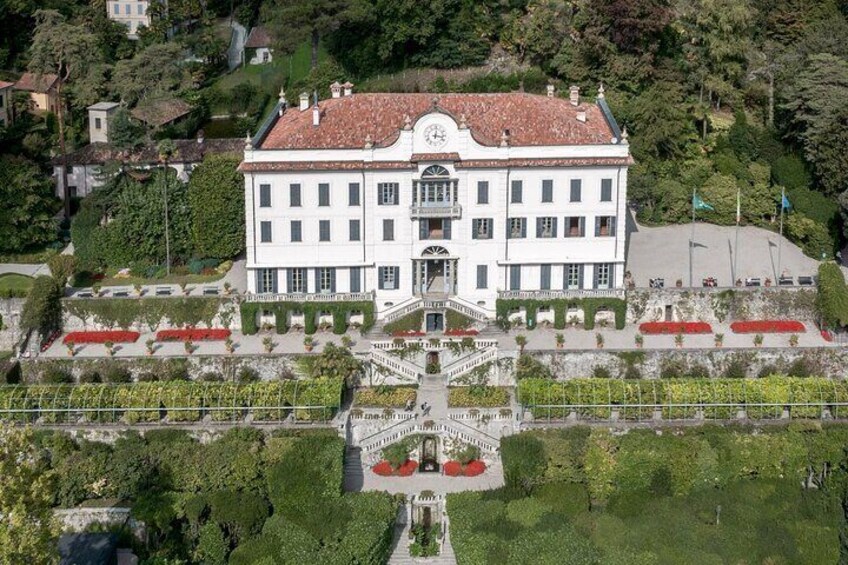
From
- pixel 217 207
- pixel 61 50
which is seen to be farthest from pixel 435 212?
pixel 61 50

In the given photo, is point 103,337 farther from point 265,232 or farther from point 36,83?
point 36,83

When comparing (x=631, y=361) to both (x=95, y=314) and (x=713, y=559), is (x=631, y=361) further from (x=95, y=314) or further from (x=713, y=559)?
(x=95, y=314)

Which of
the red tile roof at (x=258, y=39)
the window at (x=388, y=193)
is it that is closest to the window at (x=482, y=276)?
the window at (x=388, y=193)

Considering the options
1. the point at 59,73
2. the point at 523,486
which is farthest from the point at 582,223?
the point at 59,73

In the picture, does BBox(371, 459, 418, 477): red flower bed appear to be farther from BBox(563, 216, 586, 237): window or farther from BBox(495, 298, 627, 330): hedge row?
BBox(563, 216, 586, 237): window

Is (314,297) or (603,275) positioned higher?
(603,275)

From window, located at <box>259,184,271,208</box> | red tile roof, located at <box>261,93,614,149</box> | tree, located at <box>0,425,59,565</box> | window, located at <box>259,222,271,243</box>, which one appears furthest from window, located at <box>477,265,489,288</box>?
tree, located at <box>0,425,59,565</box>
